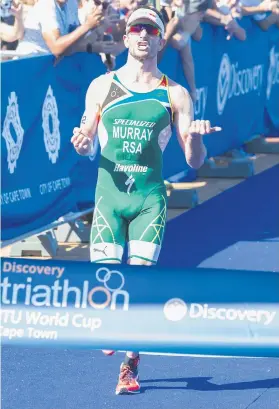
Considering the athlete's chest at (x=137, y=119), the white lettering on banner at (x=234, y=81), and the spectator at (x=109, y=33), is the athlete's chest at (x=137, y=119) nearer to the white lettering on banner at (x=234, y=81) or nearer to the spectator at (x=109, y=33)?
the spectator at (x=109, y=33)

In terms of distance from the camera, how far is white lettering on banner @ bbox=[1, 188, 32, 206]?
989 cm

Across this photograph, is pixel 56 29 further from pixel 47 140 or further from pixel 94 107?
pixel 94 107

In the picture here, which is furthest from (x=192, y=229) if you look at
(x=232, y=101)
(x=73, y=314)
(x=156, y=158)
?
(x=73, y=314)

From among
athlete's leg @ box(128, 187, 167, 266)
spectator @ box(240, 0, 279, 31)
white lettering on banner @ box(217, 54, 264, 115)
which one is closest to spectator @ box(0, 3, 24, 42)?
athlete's leg @ box(128, 187, 167, 266)

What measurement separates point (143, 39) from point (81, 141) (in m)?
0.84

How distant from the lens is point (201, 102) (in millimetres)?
14547

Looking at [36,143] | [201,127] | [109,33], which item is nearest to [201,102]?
[109,33]

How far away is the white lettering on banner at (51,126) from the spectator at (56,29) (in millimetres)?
443

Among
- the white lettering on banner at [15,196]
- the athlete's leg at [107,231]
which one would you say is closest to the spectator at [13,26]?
the white lettering on banner at [15,196]

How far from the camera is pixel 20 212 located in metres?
10.2

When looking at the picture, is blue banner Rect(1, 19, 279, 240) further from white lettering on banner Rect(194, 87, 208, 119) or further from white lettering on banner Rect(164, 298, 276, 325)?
white lettering on banner Rect(164, 298, 276, 325)
